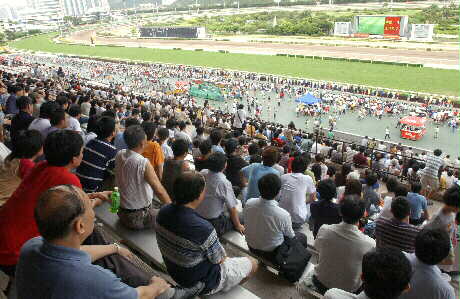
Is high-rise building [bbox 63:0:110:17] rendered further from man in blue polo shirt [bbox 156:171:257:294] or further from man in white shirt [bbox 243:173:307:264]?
man in blue polo shirt [bbox 156:171:257:294]

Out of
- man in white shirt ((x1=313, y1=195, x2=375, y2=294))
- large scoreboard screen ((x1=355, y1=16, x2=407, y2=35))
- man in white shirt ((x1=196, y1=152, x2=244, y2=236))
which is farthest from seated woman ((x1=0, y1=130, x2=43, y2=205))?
large scoreboard screen ((x1=355, y1=16, x2=407, y2=35))

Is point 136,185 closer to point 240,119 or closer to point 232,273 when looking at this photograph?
point 232,273

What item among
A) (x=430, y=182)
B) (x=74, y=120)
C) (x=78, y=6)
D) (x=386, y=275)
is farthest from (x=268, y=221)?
(x=78, y=6)

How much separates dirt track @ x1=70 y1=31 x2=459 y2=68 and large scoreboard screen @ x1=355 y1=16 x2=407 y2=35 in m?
6.80

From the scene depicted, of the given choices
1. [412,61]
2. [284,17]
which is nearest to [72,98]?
[412,61]

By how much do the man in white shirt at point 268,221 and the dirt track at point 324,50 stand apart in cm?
3852

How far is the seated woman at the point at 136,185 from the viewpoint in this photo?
3338 millimetres

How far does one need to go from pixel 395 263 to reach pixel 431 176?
6.57 metres

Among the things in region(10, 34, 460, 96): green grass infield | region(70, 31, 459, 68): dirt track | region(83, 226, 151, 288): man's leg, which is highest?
region(83, 226, 151, 288): man's leg

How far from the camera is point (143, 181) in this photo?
3.39 meters

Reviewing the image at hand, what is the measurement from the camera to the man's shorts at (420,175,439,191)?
24.7 feet

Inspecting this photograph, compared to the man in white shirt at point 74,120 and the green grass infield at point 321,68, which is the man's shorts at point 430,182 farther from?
the green grass infield at point 321,68

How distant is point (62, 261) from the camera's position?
1688 millimetres

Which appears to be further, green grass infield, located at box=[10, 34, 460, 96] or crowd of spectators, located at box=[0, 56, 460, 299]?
green grass infield, located at box=[10, 34, 460, 96]
